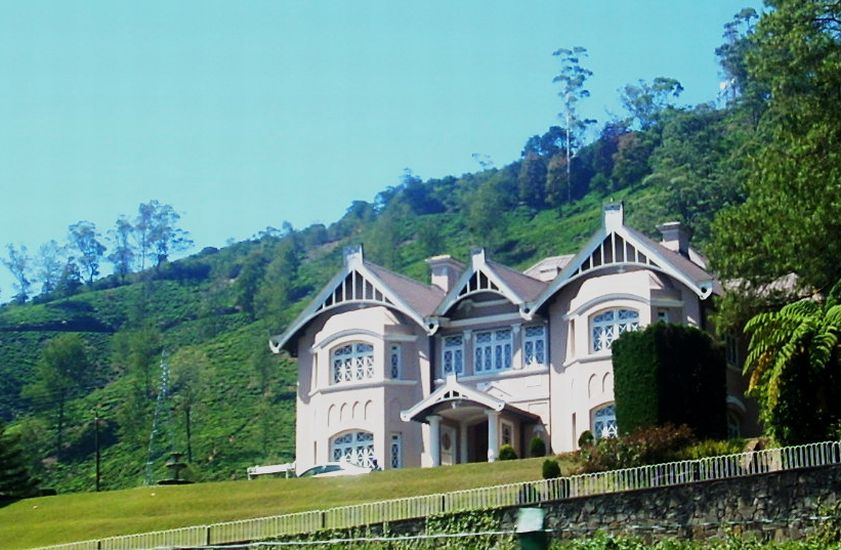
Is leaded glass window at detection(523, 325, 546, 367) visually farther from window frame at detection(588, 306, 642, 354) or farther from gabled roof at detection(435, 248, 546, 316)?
window frame at detection(588, 306, 642, 354)

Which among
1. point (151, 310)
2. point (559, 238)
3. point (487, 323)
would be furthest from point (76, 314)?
point (487, 323)

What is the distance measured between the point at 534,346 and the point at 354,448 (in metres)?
7.34

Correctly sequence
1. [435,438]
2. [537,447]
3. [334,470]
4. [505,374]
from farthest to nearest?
[505,374] → [435,438] → [334,470] → [537,447]

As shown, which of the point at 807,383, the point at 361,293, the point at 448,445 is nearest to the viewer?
the point at 807,383

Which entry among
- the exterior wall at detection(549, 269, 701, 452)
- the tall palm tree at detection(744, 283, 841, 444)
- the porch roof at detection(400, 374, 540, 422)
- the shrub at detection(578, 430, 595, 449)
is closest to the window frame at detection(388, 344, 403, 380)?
the porch roof at detection(400, 374, 540, 422)

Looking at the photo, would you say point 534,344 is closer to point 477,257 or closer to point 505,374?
point 505,374

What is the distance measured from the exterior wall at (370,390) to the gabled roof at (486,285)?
1853 mm

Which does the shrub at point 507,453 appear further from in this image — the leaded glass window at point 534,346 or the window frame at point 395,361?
the window frame at point 395,361

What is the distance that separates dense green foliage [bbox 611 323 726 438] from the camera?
48375mm

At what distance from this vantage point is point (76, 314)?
140 metres

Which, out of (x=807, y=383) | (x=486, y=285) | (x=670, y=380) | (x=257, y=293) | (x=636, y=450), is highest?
(x=257, y=293)

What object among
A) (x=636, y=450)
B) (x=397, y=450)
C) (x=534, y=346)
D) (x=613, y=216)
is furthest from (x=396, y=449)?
(x=636, y=450)

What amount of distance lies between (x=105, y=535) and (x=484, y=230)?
83049mm

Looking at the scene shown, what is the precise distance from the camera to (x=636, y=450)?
43938mm
